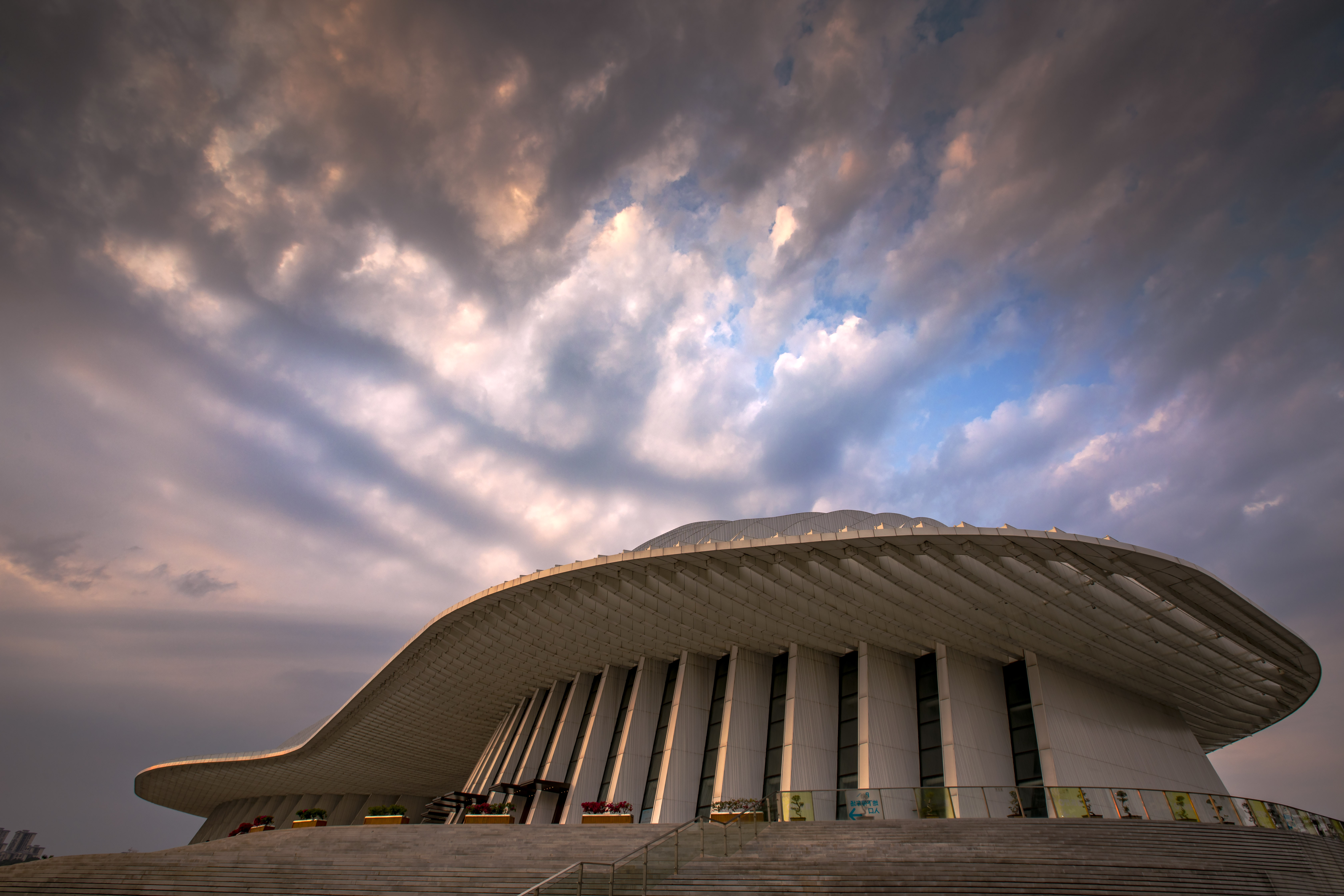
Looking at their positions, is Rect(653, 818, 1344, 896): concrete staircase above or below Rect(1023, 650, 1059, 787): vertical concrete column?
below

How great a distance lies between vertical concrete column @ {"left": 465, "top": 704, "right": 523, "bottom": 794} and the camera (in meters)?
41.3

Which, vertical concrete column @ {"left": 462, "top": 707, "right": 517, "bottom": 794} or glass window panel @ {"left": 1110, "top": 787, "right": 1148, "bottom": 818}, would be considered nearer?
glass window panel @ {"left": 1110, "top": 787, "right": 1148, "bottom": 818}

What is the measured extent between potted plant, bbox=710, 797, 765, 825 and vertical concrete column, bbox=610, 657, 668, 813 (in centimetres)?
822

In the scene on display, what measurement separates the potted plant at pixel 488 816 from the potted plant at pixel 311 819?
16.5 ft

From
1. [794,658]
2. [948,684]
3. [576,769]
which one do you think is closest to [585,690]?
[576,769]

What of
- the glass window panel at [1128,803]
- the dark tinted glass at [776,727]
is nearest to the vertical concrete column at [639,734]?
the dark tinted glass at [776,727]

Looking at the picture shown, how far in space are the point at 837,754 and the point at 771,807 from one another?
476 inches

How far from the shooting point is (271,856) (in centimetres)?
1633

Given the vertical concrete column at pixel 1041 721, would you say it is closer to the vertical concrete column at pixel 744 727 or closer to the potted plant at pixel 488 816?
the vertical concrete column at pixel 744 727

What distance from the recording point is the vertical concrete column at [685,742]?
2802cm

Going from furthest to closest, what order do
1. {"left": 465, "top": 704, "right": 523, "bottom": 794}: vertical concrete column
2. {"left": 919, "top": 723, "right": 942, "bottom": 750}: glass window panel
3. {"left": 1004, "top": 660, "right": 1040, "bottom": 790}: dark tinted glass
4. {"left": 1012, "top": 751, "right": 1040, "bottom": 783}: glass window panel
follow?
{"left": 465, "top": 704, "right": 523, "bottom": 794}: vertical concrete column
{"left": 919, "top": 723, "right": 942, "bottom": 750}: glass window panel
{"left": 1004, "top": 660, "right": 1040, "bottom": 790}: dark tinted glass
{"left": 1012, "top": 751, "right": 1040, "bottom": 783}: glass window panel

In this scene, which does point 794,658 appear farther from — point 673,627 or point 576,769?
point 576,769

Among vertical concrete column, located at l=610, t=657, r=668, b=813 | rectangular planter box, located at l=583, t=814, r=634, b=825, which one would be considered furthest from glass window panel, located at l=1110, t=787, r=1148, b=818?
vertical concrete column, located at l=610, t=657, r=668, b=813

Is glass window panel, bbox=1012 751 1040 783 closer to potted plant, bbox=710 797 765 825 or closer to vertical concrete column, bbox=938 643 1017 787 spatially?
vertical concrete column, bbox=938 643 1017 787
